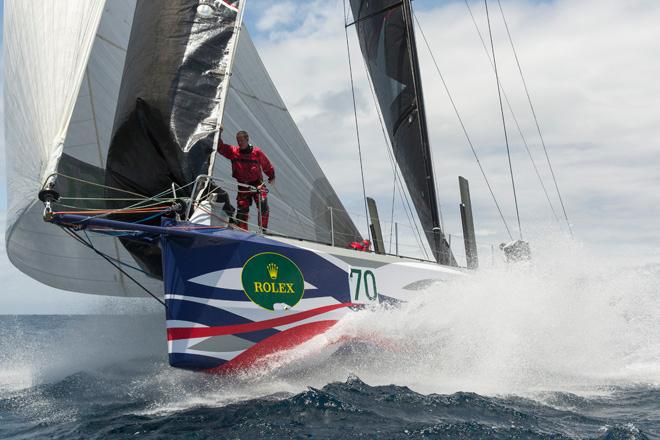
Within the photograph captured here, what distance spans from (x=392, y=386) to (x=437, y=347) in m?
0.85

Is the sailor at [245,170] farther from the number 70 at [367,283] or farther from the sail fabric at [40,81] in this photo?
the sail fabric at [40,81]

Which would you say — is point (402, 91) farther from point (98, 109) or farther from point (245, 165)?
point (98, 109)

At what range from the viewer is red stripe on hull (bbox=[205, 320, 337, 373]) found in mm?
5586

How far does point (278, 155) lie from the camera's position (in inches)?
326

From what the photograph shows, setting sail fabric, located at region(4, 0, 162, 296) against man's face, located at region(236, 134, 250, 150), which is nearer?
sail fabric, located at region(4, 0, 162, 296)

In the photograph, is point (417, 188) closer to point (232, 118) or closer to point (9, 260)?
point (232, 118)

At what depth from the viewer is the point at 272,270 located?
18.9ft

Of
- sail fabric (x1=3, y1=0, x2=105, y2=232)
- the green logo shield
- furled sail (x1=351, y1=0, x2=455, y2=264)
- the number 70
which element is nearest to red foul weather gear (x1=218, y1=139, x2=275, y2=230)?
the green logo shield

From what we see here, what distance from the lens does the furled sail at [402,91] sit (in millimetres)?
9383

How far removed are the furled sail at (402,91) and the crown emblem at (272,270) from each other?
3.80 meters

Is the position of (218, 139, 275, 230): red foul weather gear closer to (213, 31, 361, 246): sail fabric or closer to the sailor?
the sailor

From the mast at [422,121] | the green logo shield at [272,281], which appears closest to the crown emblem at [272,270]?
the green logo shield at [272,281]

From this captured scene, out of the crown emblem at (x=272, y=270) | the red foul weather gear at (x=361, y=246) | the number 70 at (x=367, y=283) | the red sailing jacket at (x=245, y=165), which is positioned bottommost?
the number 70 at (x=367, y=283)

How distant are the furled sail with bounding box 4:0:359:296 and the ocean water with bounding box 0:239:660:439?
4.34 feet
